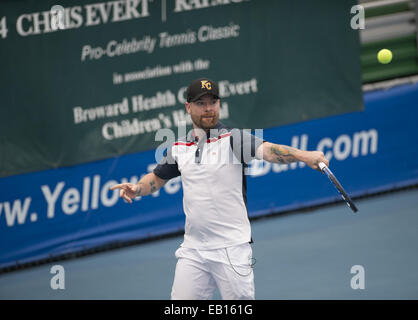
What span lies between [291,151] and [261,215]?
17.7 ft

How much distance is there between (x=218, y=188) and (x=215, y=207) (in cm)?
14

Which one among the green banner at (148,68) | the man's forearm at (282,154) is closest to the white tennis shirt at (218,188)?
the man's forearm at (282,154)

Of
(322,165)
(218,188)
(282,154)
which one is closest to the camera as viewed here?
(322,165)

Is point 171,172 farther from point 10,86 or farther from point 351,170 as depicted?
point 351,170

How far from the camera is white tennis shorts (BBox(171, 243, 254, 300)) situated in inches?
197

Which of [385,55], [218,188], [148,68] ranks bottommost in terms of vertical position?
[218,188]

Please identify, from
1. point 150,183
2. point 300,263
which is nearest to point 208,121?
point 150,183

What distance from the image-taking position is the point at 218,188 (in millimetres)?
5043

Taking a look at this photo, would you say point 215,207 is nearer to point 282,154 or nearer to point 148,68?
point 282,154

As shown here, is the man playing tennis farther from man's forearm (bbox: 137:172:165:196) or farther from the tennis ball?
the tennis ball

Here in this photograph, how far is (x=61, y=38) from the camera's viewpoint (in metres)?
8.75

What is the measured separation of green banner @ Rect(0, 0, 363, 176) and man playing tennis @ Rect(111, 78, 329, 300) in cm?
406

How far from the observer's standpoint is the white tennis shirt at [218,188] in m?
5.04

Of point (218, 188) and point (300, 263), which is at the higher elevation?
point (218, 188)
